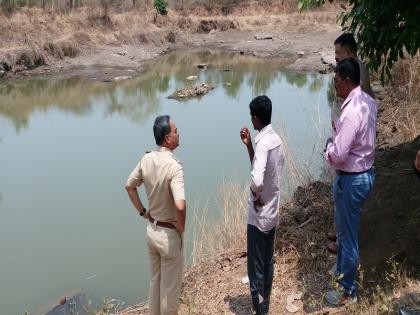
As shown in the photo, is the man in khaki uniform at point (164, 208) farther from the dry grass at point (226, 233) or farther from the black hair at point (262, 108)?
the dry grass at point (226, 233)

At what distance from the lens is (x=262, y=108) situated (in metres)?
3.31

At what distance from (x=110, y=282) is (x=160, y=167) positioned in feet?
9.33

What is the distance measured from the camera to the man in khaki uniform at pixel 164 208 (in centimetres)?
336

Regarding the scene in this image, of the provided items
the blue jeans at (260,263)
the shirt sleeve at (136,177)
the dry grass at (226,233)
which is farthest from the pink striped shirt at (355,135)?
the dry grass at (226,233)

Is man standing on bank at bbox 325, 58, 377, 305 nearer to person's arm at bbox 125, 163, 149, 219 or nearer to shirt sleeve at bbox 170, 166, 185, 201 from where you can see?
shirt sleeve at bbox 170, 166, 185, 201

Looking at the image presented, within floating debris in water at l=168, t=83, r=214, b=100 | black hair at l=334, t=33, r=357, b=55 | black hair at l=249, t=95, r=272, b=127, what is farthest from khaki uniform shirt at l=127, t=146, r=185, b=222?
floating debris in water at l=168, t=83, r=214, b=100

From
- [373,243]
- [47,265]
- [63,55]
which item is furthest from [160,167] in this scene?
[63,55]

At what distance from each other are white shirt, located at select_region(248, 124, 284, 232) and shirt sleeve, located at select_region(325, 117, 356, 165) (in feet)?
1.16

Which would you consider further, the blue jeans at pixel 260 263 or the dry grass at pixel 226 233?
the dry grass at pixel 226 233

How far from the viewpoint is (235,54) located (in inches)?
1046

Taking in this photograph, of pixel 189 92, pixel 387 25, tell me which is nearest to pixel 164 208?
pixel 387 25

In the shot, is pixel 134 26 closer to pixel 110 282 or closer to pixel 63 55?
pixel 63 55

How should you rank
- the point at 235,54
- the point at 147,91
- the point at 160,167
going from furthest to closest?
the point at 235,54, the point at 147,91, the point at 160,167

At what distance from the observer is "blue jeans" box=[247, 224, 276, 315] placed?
138 inches
